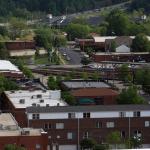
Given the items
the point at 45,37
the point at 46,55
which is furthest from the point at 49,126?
the point at 45,37

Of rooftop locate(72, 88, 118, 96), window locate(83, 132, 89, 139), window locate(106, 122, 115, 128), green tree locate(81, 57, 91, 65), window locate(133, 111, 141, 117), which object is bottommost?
green tree locate(81, 57, 91, 65)

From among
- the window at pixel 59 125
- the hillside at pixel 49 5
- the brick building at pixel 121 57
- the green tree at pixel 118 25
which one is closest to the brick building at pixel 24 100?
the window at pixel 59 125

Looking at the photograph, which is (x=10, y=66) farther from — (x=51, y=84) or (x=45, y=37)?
(x=45, y=37)

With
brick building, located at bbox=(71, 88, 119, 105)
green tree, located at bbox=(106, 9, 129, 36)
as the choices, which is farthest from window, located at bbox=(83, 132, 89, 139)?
green tree, located at bbox=(106, 9, 129, 36)

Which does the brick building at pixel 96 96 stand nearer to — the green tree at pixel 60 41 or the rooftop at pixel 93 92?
the rooftop at pixel 93 92

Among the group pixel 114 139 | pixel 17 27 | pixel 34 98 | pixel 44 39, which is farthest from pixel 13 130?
pixel 17 27

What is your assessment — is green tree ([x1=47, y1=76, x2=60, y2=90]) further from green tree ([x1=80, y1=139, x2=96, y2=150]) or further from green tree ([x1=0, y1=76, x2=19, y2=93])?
green tree ([x1=80, y1=139, x2=96, y2=150])

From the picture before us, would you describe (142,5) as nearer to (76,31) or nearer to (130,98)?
(76,31)
